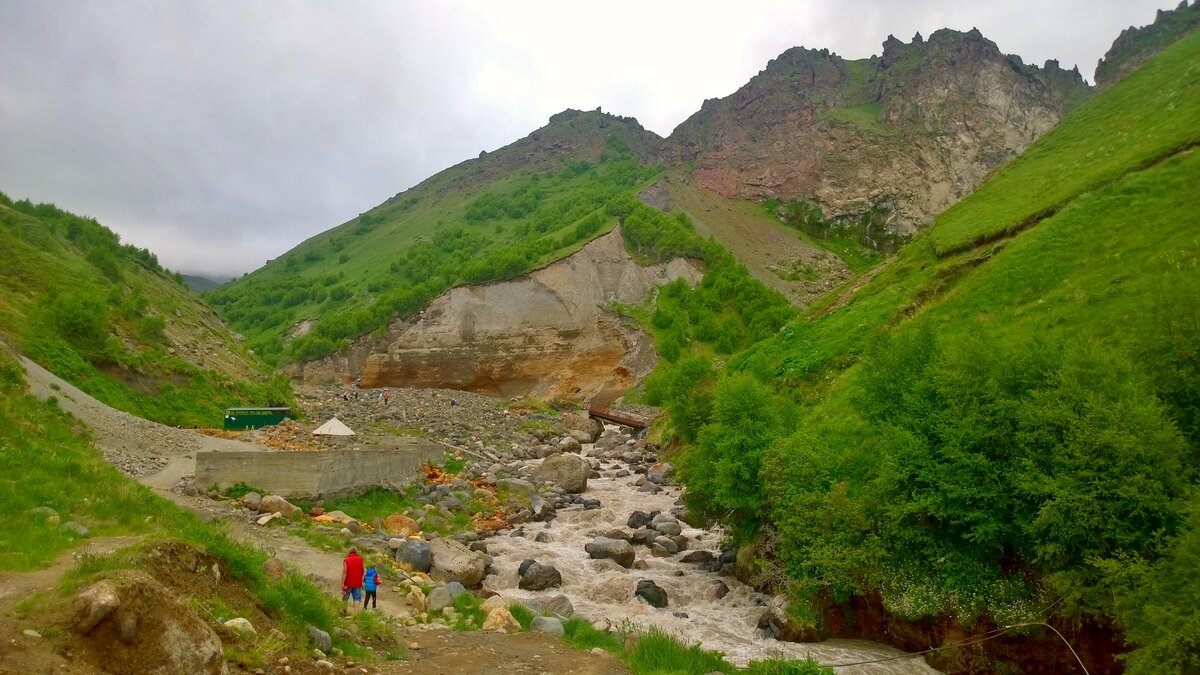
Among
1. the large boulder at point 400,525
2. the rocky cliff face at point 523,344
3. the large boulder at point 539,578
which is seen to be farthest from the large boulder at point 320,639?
the rocky cliff face at point 523,344

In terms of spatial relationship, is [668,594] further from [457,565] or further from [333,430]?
[333,430]

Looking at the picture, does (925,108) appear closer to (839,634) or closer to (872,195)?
(872,195)

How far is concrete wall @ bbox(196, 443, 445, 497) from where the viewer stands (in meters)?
22.2

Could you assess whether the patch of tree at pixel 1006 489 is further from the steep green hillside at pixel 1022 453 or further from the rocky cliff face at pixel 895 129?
the rocky cliff face at pixel 895 129

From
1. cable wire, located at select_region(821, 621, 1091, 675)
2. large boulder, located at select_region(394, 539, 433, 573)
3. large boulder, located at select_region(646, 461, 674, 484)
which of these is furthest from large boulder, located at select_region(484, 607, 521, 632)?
large boulder, located at select_region(646, 461, 674, 484)

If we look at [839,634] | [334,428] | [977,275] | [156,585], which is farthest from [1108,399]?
Answer: [334,428]

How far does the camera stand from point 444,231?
139 metres

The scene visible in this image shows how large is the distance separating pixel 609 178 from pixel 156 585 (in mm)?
157100

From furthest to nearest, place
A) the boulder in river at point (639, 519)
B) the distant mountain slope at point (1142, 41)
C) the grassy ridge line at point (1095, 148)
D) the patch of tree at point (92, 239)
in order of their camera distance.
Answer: the distant mountain slope at point (1142, 41) → the patch of tree at point (92, 239) → the grassy ridge line at point (1095, 148) → the boulder in river at point (639, 519)

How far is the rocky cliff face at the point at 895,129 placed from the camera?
4724 inches

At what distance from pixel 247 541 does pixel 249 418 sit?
26776 mm

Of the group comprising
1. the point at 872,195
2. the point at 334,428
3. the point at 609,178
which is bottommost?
the point at 334,428

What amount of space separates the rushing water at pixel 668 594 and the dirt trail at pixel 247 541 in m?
4.08

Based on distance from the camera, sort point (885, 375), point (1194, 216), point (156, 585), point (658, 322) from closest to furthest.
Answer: point (156, 585) → point (885, 375) → point (1194, 216) → point (658, 322)
